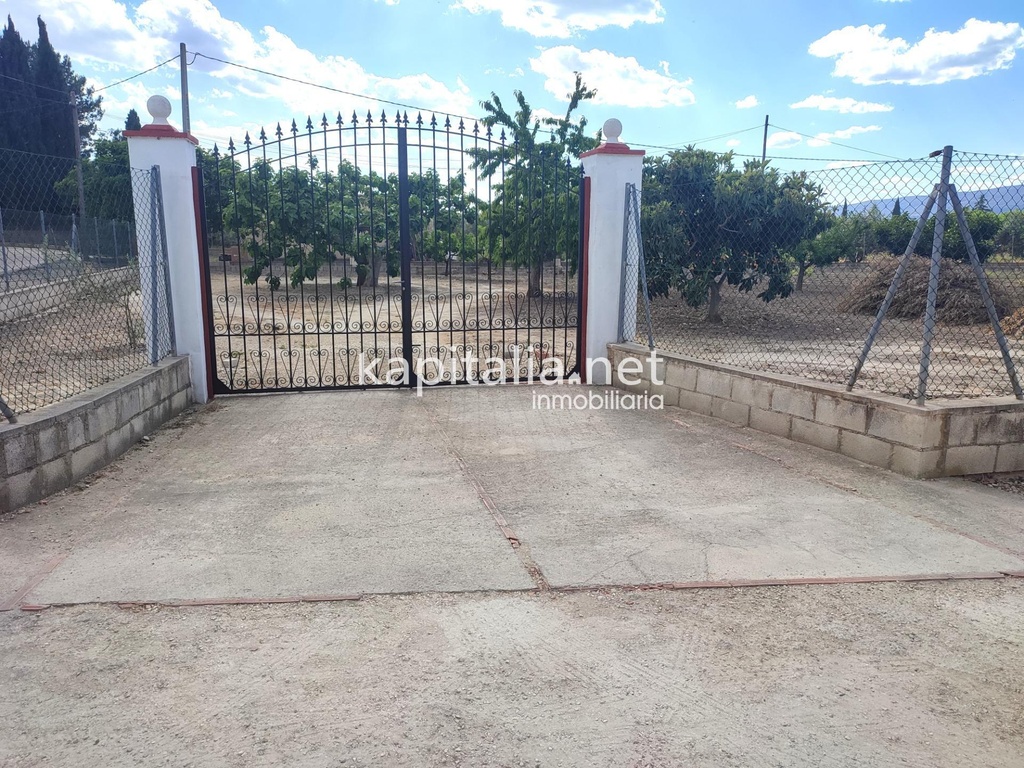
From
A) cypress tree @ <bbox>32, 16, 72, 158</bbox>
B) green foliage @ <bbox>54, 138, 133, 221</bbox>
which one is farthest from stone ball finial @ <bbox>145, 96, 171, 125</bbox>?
cypress tree @ <bbox>32, 16, 72, 158</bbox>

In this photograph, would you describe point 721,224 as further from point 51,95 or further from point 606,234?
point 51,95

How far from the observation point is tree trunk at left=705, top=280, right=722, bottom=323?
1213cm

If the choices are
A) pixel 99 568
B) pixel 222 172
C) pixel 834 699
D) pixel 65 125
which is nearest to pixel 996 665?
pixel 834 699

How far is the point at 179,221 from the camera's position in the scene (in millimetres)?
6363

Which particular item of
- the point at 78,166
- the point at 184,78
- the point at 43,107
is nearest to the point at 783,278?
the point at 184,78

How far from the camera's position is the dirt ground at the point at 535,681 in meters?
2.16

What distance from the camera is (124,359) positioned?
→ 744 centimetres

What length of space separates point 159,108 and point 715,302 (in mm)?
9192

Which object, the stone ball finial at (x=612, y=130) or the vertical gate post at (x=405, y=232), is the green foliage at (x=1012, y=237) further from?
the vertical gate post at (x=405, y=232)

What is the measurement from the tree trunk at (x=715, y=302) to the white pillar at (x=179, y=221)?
27.9 feet

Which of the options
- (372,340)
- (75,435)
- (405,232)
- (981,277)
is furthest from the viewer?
(372,340)

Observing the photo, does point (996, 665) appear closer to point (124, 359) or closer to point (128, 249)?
point (124, 359)

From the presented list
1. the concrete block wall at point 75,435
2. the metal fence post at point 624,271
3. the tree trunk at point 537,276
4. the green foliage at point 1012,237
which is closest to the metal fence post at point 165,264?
the concrete block wall at point 75,435

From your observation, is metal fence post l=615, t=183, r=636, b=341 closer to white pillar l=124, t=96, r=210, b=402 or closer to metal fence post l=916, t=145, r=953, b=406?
metal fence post l=916, t=145, r=953, b=406
